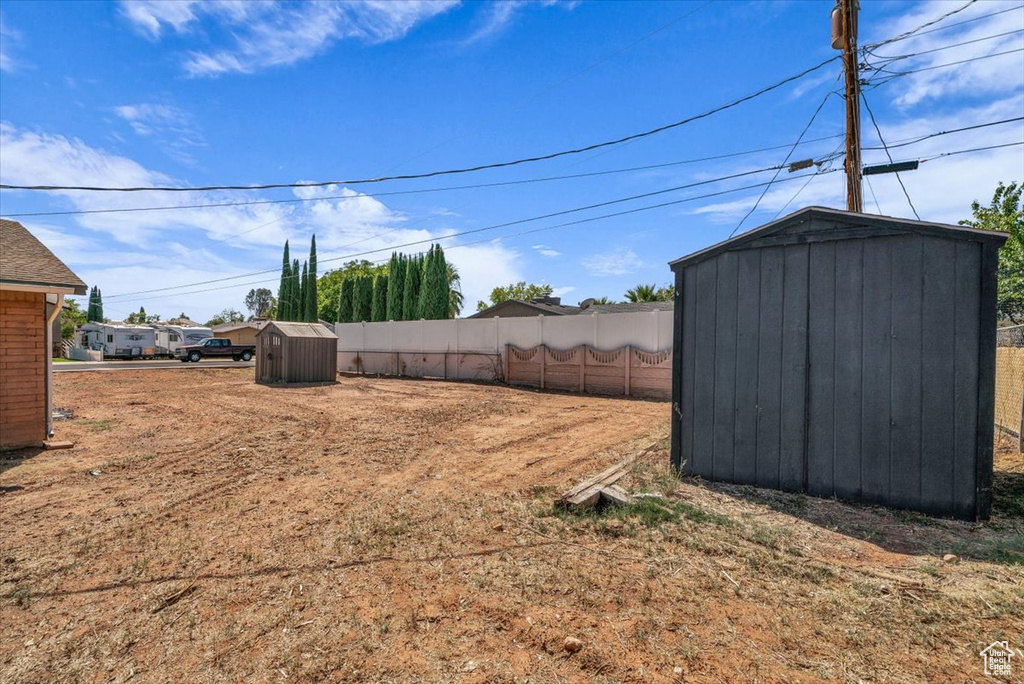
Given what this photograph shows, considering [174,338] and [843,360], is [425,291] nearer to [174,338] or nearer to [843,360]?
[174,338]

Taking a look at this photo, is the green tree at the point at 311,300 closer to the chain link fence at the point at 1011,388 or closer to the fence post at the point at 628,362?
the fence post at the point at 628,362

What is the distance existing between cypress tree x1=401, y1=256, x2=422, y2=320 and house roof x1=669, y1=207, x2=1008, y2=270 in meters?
33.7

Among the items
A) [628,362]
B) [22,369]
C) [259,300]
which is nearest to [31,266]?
[22,369]

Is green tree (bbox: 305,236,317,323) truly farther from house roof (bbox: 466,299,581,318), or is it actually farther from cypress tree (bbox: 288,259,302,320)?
house roof (bbox: 466,299,581,318)

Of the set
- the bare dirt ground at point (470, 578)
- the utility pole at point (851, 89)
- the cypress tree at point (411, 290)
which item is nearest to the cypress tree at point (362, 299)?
the cypress tree at point (411, 290)

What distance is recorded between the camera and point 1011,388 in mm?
6734

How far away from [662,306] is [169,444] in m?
16.3

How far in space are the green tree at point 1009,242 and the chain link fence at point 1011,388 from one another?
5.68 meters

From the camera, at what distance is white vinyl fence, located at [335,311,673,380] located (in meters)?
14.1

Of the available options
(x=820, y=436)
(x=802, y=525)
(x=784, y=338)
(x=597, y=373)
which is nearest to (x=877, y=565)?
(x=802, y=525)

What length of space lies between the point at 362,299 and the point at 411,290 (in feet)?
20.8

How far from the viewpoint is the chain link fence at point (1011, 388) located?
6281 millimetres

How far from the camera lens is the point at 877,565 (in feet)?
10.9

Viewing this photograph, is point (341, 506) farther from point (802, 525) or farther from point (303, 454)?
point (802, 525)
